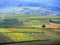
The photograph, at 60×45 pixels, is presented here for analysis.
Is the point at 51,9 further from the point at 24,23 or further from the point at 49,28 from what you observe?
the point at 24,23

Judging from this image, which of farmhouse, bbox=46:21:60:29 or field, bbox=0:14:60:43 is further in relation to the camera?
farmhouse, bbox=46:21:60:29

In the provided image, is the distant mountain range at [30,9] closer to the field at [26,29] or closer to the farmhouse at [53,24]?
the field at [26,29]

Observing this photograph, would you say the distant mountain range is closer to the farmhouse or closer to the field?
the field

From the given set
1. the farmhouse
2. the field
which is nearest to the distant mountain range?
the field

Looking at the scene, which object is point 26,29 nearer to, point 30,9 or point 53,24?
point 30,9

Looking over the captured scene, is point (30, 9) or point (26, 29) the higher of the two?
point (30, 9)

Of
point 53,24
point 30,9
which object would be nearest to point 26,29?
point 30,9
